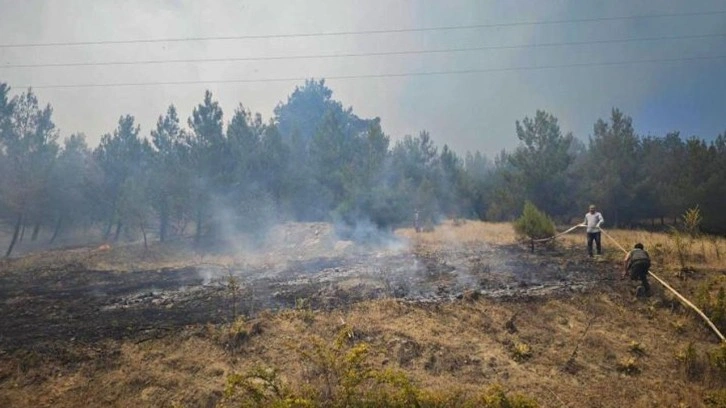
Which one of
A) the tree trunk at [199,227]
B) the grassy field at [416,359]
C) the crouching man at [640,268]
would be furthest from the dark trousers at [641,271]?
the tree trunk at [199,227]

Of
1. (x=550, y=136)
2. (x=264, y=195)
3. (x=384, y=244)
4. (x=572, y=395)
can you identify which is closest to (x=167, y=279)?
(x=384, y=244)

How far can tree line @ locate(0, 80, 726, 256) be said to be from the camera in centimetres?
2697

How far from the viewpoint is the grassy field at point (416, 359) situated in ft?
20.3

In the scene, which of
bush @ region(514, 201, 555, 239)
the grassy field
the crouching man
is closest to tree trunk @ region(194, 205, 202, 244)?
the grassy field

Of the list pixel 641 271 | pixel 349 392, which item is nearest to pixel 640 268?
pixel 641 271

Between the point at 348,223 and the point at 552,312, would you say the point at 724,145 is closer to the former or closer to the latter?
the point at 348,223

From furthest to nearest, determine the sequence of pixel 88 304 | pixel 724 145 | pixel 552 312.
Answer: pixel 724 145 < pixel 88 304 < pixel 552 312

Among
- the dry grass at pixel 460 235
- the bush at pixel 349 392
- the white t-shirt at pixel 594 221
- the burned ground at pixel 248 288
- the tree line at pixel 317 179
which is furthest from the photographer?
the tree line at pixel 317 179

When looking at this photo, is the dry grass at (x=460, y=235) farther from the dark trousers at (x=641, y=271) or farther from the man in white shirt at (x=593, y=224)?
the dark trousers at (x=641, y=271)

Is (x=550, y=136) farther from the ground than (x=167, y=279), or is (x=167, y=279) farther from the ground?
(x=550, y=136)

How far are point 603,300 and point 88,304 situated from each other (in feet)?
48.8

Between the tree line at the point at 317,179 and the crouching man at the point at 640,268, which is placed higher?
the tree line at the point at 317,179

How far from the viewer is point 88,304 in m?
12.4

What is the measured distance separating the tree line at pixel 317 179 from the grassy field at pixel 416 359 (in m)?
17.4
